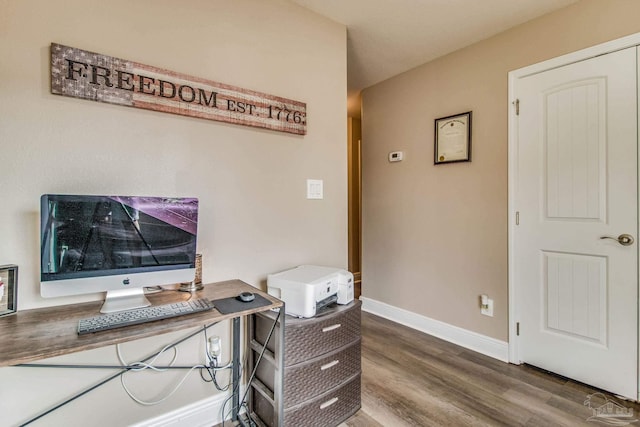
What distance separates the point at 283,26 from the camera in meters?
1.92

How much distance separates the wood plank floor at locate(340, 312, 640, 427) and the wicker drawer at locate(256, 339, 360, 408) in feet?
0.89

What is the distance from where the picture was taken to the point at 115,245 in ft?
4.03

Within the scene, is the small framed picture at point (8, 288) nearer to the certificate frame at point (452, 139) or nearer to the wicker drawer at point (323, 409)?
the wicker drawer at point (323, 409)

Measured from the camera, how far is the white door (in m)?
1.78

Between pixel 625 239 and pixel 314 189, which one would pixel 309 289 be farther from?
pixel 625 239

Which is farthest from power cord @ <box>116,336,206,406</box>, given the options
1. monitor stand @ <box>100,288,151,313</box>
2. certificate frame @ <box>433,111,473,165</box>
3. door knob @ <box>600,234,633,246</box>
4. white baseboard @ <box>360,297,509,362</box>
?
door knob @ <box>600,234,633,246</box>

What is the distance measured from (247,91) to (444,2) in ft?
4.61

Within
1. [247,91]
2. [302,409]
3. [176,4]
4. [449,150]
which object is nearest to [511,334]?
[449,150]

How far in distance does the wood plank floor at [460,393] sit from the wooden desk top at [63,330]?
41.6 inches

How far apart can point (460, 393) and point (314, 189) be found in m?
1.58

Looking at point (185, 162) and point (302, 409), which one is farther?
point (185, 162)

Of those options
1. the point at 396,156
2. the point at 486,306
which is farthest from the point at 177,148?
the point at 486,306

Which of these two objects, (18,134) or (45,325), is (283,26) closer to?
(18,134)

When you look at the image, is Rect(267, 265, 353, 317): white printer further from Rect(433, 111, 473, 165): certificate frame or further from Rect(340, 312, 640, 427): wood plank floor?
Rect(433, 111, 473, 165): certificate frame
